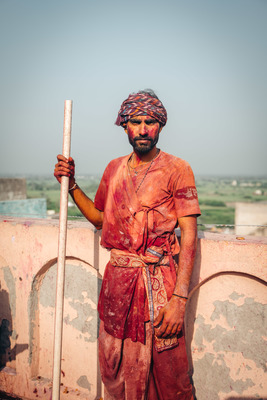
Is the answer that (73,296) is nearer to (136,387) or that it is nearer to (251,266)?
(136,387)

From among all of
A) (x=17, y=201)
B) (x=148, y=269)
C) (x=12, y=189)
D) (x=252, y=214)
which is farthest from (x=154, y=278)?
(x=252, y=214)

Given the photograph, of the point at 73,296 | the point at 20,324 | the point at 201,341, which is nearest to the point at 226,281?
the point at 201,341

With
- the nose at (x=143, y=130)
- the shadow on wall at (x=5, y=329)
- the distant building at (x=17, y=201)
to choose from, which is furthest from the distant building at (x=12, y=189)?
the nose at (x=143, y=130)

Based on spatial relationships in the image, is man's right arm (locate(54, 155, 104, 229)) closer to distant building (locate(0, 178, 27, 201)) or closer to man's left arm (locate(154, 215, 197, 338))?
man's left arm (locate(154, 215, 197, 338))

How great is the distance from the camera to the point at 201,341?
2.42 meters

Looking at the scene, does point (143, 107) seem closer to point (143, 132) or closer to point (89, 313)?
point (143, 132)

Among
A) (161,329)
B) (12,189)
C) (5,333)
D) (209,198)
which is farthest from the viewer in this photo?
(209,198)

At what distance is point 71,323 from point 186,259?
1.56 metres

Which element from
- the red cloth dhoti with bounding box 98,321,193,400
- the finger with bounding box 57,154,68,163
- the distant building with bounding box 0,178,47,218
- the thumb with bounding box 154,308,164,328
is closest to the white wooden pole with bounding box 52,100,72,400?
the finger with bounding box 57,154,68,163

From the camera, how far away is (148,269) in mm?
1922

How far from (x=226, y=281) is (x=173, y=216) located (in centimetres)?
78

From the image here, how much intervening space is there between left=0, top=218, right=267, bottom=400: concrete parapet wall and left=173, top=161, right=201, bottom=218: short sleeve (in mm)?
537

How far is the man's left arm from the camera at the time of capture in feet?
5.97

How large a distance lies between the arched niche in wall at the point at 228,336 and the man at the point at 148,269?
487 millimetres
